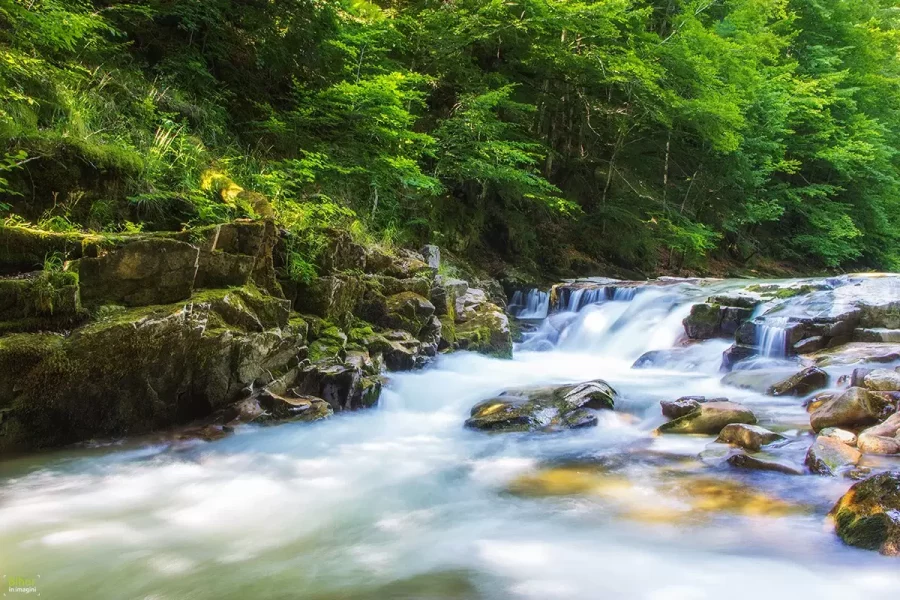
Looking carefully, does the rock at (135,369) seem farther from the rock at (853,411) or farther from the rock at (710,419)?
the rock at (853,411)

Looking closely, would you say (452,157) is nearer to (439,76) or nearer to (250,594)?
(439,76)

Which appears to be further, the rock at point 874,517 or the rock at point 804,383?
the rock at point 804,383

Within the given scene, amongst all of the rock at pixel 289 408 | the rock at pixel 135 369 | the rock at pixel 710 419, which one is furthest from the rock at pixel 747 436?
the rock at pixel 135 369

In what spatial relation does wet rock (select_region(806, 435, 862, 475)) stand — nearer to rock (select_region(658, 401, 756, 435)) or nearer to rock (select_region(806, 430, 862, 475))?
rock (select_region(806, 430, 862, 475))

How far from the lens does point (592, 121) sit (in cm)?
1706

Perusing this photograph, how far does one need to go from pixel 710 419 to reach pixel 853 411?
1.18 metres

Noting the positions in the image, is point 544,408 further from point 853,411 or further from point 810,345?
point 810,345

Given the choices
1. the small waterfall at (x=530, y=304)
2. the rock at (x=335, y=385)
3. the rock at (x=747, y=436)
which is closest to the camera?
the rock at (x=747, y=436)

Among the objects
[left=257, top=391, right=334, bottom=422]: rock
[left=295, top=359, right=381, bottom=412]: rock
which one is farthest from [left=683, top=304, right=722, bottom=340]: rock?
[left=257, top=391, right=334, bottom=422]: rock

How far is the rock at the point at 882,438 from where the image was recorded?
14.2ft

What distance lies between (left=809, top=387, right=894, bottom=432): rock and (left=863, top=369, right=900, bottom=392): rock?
0.42 meters

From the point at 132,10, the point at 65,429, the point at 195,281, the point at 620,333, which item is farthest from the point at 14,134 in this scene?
the point at 620,333

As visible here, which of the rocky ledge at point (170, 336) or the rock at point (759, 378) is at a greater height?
the rocky ledge at point (170, 336)

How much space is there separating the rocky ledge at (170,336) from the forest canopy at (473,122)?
426 mm
